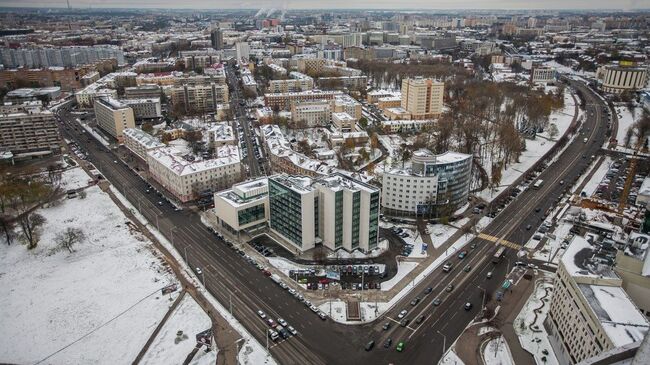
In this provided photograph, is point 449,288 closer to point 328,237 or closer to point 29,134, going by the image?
point 328,237

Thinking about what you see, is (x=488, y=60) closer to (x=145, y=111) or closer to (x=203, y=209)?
(x=145, y=111)

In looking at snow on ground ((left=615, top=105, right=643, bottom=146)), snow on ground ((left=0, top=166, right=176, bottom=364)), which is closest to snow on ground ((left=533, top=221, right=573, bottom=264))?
snow on ground ((left=0, top=166, right=176, bottom=364))

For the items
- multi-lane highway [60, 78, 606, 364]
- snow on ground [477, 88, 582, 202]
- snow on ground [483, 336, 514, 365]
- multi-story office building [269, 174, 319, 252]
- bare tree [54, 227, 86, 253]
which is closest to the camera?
snow on ground [483, 336, 514, 365]

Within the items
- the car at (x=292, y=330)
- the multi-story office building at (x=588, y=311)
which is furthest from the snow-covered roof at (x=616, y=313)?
the car at (x=292, y=330)

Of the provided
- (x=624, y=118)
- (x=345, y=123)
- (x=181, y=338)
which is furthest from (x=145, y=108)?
(x=624, y=118)

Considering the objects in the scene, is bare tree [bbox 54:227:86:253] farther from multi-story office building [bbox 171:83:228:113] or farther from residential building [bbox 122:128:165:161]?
multi-story office building [bbox 171:83:228:113]

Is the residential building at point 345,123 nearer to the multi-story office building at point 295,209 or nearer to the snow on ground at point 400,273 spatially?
the multi-story office building at point 295,209

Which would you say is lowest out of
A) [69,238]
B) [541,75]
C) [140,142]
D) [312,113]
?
[69,238]
